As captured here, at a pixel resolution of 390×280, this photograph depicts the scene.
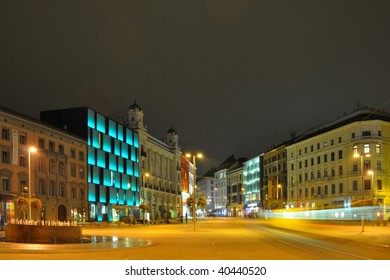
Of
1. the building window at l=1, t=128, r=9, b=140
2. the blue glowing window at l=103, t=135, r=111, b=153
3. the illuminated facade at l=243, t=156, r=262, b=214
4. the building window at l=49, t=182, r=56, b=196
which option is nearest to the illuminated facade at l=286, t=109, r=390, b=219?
the illuminated facade at l=243, t=156, r=262, b=214

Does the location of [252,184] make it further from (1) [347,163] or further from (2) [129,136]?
(1) [347,163]

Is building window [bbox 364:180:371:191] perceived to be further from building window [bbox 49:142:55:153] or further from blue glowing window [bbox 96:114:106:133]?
building window [bbox 49:142:55:153]

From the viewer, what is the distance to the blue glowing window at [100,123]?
277 ft

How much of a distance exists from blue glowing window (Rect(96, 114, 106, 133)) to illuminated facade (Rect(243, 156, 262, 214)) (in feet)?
189

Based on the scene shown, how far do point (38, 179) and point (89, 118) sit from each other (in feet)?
62.5

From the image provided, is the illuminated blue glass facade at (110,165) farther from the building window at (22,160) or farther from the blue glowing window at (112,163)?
the building window at (22,160)

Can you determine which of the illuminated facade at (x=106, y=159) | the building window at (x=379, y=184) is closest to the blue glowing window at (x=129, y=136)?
the illuminated facade at (x=106, y=159)

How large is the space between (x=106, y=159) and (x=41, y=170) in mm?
22707

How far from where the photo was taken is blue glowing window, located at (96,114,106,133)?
84.3 metres

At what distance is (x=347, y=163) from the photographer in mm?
82938

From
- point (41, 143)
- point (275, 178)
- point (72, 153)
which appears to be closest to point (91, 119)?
point (72, 153)

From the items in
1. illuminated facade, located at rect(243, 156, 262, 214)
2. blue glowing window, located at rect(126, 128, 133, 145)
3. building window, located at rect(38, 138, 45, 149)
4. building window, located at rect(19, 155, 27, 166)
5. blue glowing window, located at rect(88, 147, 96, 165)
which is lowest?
illuminated facade, located at rect(243, 156, 262, 214)

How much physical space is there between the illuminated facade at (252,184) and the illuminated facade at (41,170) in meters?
67.4
